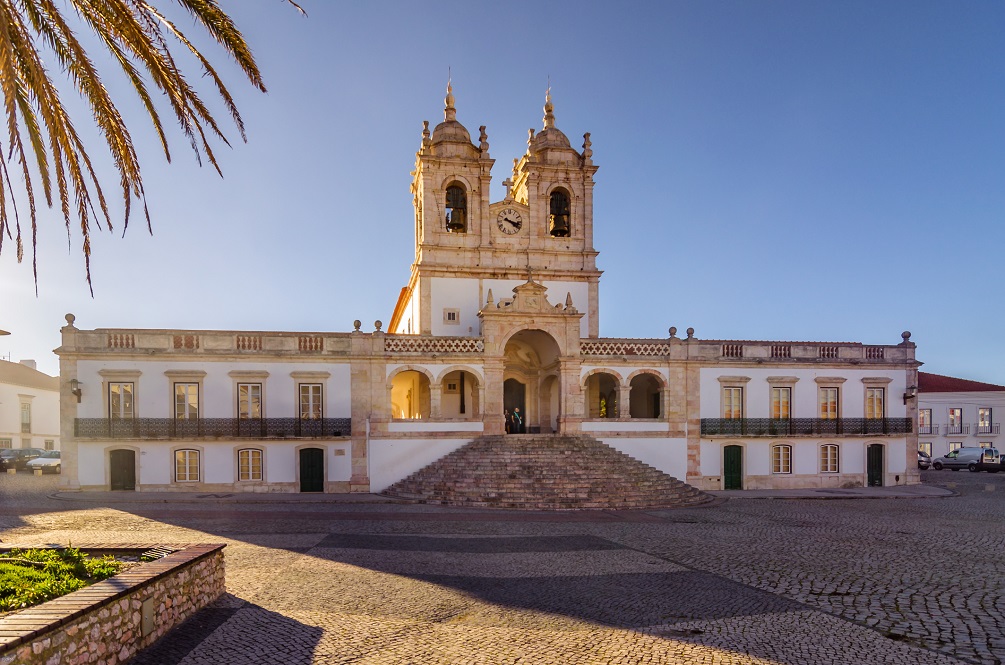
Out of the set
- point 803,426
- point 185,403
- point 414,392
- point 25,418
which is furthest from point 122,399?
point 25,418

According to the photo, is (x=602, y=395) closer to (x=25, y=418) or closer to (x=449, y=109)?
(x=449, y=109)

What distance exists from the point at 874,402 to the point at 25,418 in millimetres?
47716

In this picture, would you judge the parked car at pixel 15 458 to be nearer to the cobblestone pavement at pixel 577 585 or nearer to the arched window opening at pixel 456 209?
the cobblestone pavement at pixel 577 585

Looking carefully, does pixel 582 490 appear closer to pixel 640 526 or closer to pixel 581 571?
pixel 640 526

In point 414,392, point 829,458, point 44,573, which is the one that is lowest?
point 829,458

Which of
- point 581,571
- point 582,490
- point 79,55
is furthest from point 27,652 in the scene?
point 582,490

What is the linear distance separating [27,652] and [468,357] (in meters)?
20.0

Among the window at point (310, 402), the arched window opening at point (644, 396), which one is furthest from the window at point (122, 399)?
the arched window opening at point (644, 396)

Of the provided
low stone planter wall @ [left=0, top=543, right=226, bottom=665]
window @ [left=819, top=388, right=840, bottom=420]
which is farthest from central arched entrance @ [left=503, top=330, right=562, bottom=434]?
low stone planter wall @ [left=0, top=543, right=226, bottom=665]

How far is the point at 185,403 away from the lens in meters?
23.5

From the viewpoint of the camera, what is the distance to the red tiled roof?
42000 millimetres

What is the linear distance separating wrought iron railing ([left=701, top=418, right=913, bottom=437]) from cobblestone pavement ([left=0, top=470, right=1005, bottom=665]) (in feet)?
A: 23.9

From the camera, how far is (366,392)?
24328mm

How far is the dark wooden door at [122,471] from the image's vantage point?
23312mm
